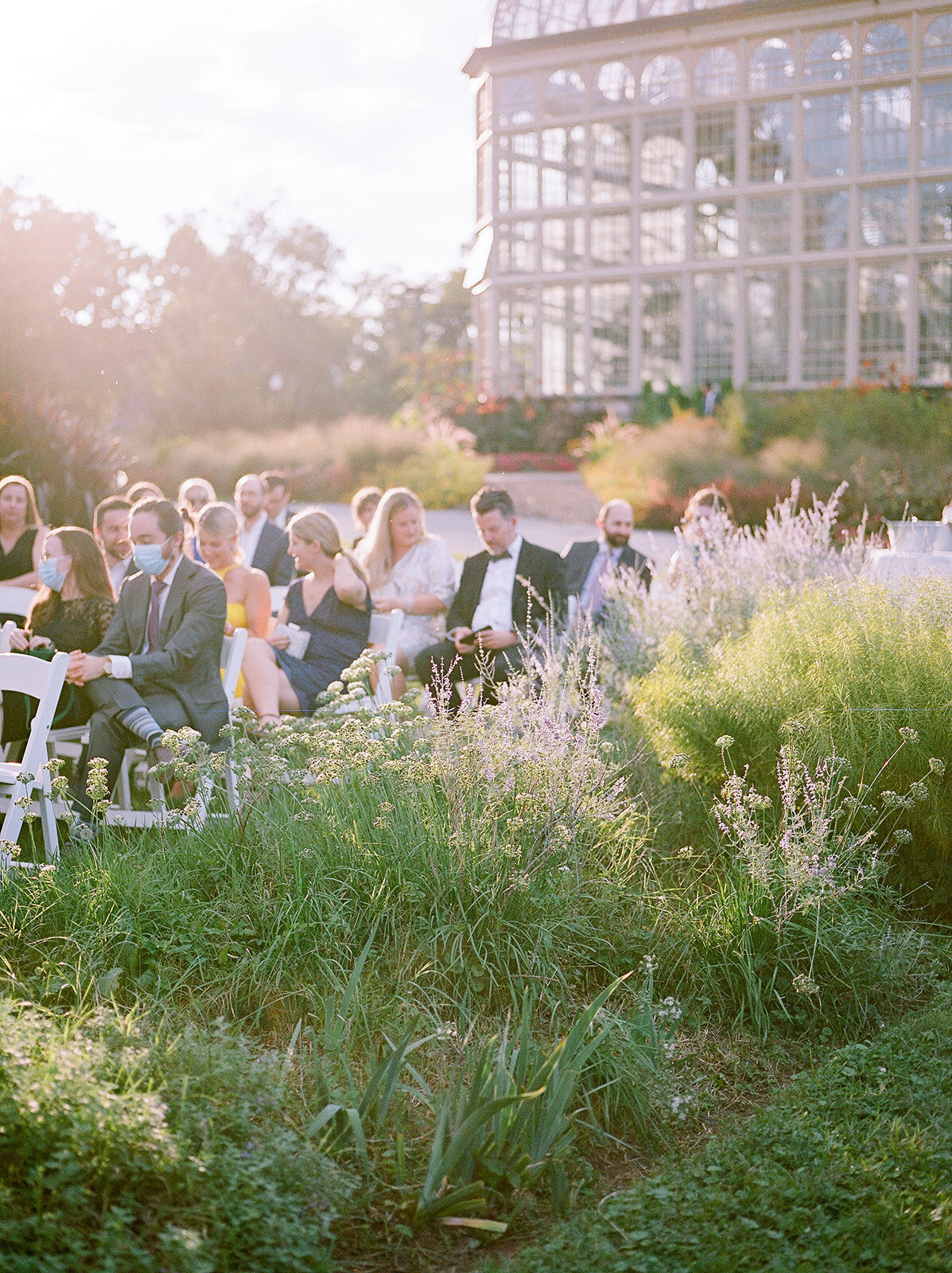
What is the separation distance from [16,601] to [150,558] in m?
1.60

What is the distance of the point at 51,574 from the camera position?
5492mm

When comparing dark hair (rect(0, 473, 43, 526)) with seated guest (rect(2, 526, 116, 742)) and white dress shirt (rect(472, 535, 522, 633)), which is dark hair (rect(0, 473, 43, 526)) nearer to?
seated guest (rect(2, 526, 116, 742))

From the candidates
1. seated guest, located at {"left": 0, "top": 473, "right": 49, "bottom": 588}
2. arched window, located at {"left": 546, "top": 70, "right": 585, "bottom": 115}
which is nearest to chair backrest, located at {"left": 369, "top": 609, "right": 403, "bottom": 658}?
seated guest, located at {"left": 0, "top": 473, "right": 49, "bottom": 588}

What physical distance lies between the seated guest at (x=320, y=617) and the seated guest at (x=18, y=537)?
1.96 m

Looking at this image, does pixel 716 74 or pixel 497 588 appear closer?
pixel 497 588

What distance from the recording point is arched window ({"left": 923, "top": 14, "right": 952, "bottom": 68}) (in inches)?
933

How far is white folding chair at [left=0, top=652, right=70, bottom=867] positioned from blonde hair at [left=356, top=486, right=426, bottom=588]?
2528 mm

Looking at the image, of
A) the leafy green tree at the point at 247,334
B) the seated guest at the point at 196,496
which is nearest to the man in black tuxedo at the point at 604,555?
the seated guest at the point at 196,496

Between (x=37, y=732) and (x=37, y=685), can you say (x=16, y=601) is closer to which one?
(x=37, y=685)

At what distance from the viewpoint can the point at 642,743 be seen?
514 centimetres

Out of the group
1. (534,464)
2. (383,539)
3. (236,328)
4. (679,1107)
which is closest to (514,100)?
(534,464)

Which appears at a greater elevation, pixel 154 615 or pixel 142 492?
pixel 142 492

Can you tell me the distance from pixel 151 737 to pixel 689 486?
12.1m

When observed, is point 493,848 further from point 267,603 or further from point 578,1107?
point 267,603
